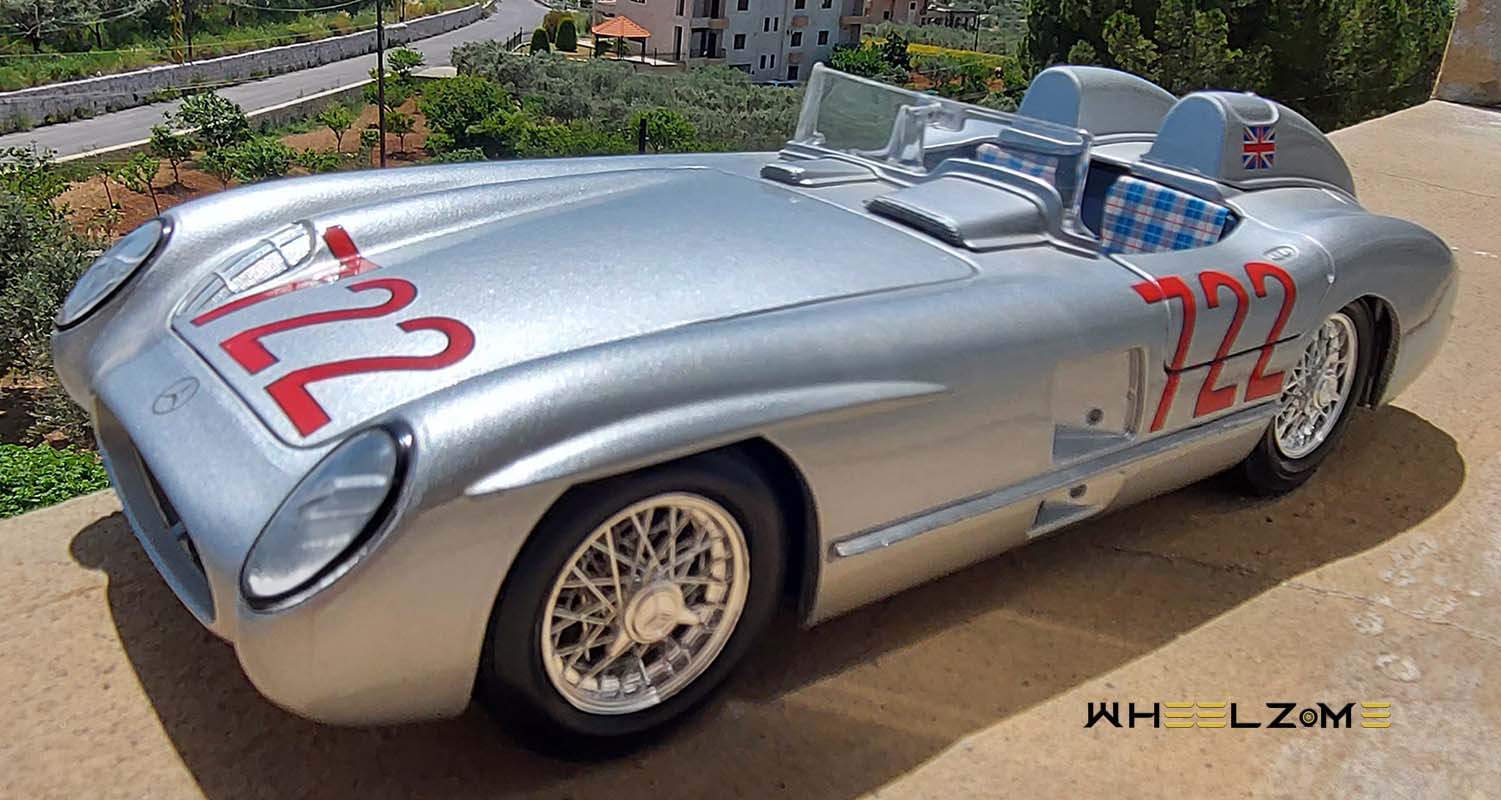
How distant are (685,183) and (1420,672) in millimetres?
2083

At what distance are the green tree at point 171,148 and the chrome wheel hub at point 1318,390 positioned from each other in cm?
3221

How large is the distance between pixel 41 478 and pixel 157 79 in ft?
137

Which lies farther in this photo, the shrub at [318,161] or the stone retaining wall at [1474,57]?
the shrub at [318,161]

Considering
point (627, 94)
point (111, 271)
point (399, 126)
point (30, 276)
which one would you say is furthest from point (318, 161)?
point (111, 271)

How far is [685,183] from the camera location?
118 inches

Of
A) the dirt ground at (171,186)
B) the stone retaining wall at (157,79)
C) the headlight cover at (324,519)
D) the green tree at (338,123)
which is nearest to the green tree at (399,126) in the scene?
the dirt ground at (171,186)

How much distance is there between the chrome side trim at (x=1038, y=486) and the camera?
7.06ft

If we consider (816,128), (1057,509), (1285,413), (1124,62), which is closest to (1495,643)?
(1285,413)

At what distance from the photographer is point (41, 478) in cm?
534

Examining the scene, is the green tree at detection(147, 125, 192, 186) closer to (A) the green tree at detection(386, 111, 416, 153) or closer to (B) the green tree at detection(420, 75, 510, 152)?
(A) the green tree at detection(386, 111, 416, 153)

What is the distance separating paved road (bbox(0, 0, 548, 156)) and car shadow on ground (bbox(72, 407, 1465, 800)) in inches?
1443

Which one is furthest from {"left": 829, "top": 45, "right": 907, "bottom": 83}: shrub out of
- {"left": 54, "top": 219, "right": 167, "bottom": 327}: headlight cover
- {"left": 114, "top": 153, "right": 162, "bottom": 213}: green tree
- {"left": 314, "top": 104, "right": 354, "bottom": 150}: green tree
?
{"left": 54, "top": 219, "right": 167, "bottom": 327}: headlight cover

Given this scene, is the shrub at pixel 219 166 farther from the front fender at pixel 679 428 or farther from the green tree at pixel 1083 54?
the front fender at pixel 679 428

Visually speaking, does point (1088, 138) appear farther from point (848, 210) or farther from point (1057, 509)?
point (1057, 509)
